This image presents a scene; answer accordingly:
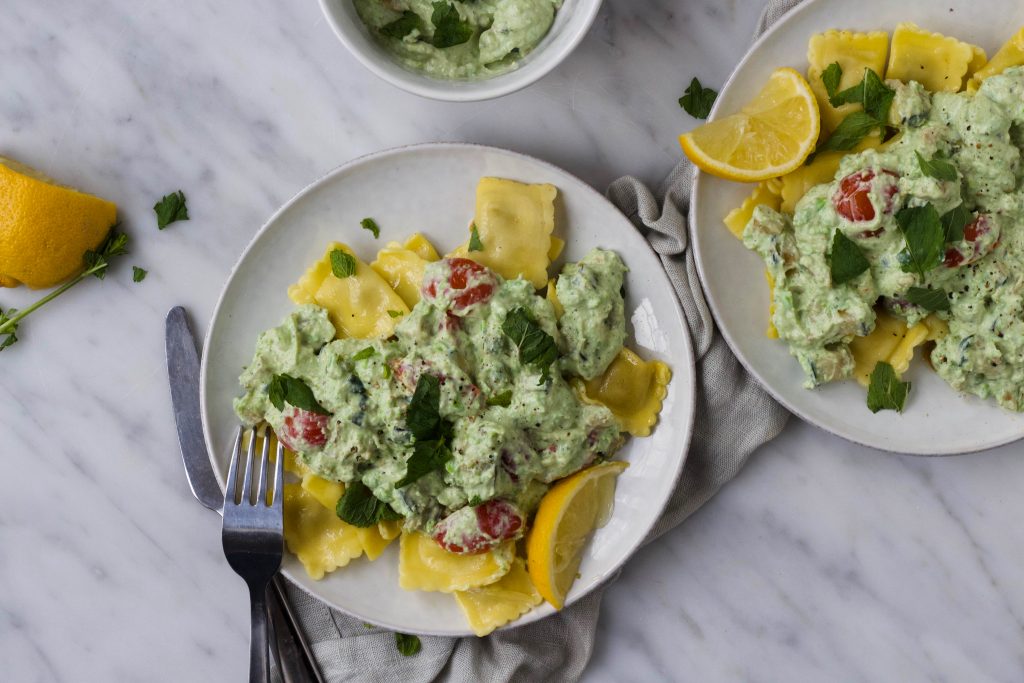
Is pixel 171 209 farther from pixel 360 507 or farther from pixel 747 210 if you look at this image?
pixel 747 210

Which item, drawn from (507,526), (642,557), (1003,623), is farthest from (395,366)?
(1003,623)

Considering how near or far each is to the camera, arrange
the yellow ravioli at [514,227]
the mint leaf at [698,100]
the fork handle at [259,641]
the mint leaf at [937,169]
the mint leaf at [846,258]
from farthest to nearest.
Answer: the mint leaf at [698,100] < the fork handle at [259,641] < the yellow ravioli at [514,227] < the mint leaf at [846,258] < the mint leaf at [937,169]

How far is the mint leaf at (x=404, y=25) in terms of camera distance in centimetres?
254

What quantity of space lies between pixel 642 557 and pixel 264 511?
1320 mm

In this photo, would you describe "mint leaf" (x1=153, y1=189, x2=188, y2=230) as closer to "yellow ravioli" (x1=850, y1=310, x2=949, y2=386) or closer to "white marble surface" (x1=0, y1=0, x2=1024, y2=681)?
"white marble surface" (x1=0, y1=0, x2=1024, y2=681)

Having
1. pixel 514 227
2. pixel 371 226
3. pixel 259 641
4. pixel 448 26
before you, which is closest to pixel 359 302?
pixel 371 226

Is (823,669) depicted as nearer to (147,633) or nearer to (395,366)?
(395,366)

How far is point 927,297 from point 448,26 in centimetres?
160

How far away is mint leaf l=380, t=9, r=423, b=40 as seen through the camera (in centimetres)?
254

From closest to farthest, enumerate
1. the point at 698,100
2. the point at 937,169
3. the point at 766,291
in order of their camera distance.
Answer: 1. the point at 937,169
2. the point at 766,291
3. the point at 698,100

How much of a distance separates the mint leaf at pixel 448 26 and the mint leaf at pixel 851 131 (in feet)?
3.70

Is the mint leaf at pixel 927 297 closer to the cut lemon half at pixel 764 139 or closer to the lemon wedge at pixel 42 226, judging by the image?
the cut lemon half at pixel 764 139

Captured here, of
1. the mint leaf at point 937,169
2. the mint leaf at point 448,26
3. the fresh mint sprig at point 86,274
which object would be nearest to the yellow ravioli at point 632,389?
the mint leaf at point 937,169

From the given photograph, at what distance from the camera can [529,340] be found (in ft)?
8.33
